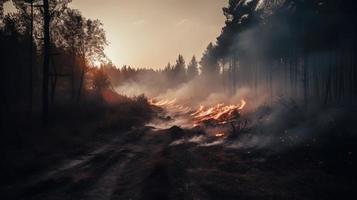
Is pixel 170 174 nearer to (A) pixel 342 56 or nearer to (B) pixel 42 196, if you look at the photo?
(B) pixel 42 196

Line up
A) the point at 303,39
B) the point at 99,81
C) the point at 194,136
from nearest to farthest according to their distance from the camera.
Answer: the point at 194,136, the point at 303,39, the point at 99,81

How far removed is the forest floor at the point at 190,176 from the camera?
1171cm

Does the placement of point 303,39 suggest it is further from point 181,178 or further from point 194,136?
point 181,178

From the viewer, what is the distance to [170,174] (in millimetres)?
14055

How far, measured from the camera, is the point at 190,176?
1434 cm

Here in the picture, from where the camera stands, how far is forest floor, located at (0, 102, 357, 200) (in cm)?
1171

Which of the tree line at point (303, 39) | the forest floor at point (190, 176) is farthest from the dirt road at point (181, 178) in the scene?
the tree line at point (303, 39)

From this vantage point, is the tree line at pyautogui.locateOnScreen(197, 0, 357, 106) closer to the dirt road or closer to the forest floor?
the forest floor

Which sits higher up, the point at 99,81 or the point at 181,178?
the point at 99,81

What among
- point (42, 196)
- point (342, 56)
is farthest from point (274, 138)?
point (342, 56)

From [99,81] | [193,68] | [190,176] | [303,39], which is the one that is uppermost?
[193,68]

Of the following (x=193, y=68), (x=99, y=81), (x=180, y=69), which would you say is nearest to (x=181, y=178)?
(x=99, y=81)

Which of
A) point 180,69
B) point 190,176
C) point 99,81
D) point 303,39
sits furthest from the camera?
point 180,69

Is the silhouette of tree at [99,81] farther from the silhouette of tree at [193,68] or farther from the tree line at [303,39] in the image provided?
the silhouette of tree at [193,68]
